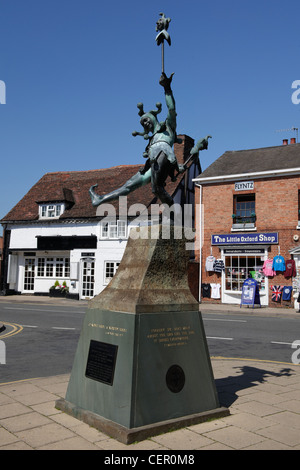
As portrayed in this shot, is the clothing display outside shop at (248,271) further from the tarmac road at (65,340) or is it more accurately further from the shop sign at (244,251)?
the tarmac road at (65,340)

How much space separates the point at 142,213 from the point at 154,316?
2115 centimetres

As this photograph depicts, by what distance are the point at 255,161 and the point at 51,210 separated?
46.0ft

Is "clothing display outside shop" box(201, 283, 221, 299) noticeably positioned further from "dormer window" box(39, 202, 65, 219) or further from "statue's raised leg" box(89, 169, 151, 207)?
"statue's raised leg" box(89, 169, 151, 207)

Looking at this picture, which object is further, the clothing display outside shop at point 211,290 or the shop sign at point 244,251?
the clothing display outside shop at point 211,290

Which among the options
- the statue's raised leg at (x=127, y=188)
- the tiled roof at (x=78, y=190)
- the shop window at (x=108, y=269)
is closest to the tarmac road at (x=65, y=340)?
the statue's raised leg at (x=127, y=188)

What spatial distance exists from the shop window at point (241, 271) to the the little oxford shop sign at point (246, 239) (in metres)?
0.75

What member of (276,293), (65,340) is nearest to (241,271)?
(276,293)

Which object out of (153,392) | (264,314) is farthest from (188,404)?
(264,314)

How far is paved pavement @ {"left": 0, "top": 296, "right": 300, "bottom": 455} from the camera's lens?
4168 millimetres

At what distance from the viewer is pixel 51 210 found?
29.2 metres

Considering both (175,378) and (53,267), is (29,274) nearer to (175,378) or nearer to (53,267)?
(53,267)

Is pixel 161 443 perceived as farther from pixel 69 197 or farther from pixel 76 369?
pixel 69 197

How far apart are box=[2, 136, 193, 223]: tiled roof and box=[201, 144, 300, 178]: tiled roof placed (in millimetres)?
2904

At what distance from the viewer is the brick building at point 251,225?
2108 centimetres
